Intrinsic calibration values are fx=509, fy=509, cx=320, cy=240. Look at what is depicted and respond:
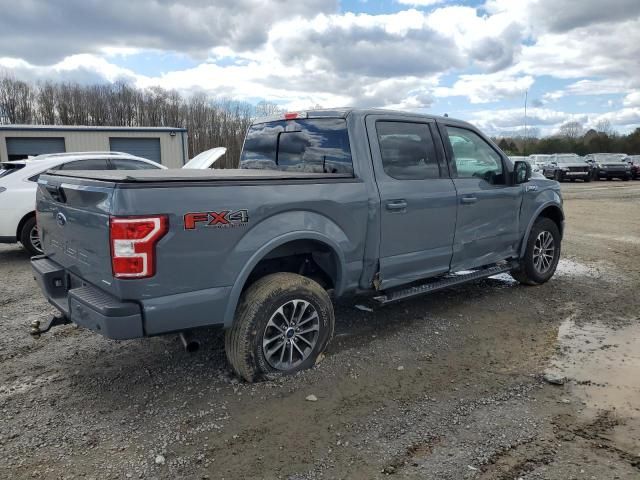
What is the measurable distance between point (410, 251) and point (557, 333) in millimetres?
1644

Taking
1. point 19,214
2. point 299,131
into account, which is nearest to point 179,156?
point 19,214

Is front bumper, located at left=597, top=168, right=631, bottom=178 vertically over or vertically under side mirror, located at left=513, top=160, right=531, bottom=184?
under

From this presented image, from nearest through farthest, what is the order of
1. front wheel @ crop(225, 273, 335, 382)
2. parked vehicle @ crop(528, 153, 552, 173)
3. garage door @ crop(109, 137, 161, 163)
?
1. front wheel @ crop(225, 273, 335, 382)
2. garage door @ crop(109, 137, 161, 163)
3. parked vehicle @ crop(528, 153, 552, 173)

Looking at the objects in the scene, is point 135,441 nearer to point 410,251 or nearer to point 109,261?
point 109,261

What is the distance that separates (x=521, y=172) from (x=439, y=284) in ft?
5.58

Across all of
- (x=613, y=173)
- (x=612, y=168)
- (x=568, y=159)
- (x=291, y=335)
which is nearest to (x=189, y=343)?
(x=291, y=335)

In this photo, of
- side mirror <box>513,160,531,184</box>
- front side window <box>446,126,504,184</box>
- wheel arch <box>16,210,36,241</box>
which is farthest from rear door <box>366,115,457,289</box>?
wheel arch <box>16,210,36,241</box>

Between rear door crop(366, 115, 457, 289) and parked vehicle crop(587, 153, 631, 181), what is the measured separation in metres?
30.1

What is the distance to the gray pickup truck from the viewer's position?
3.03m

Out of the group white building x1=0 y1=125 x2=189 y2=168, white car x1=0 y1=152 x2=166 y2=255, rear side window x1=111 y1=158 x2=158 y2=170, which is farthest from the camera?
white building x1=0 y1=125 x2=189 y2=168

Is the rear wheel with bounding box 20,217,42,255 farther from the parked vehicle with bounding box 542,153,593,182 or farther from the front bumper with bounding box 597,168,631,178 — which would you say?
the front bumper with bounding box 597,168,631,178

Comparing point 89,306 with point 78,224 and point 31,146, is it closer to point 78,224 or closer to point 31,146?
point 78,224

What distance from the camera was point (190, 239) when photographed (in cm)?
309

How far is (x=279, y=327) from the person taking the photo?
12.1 feet
